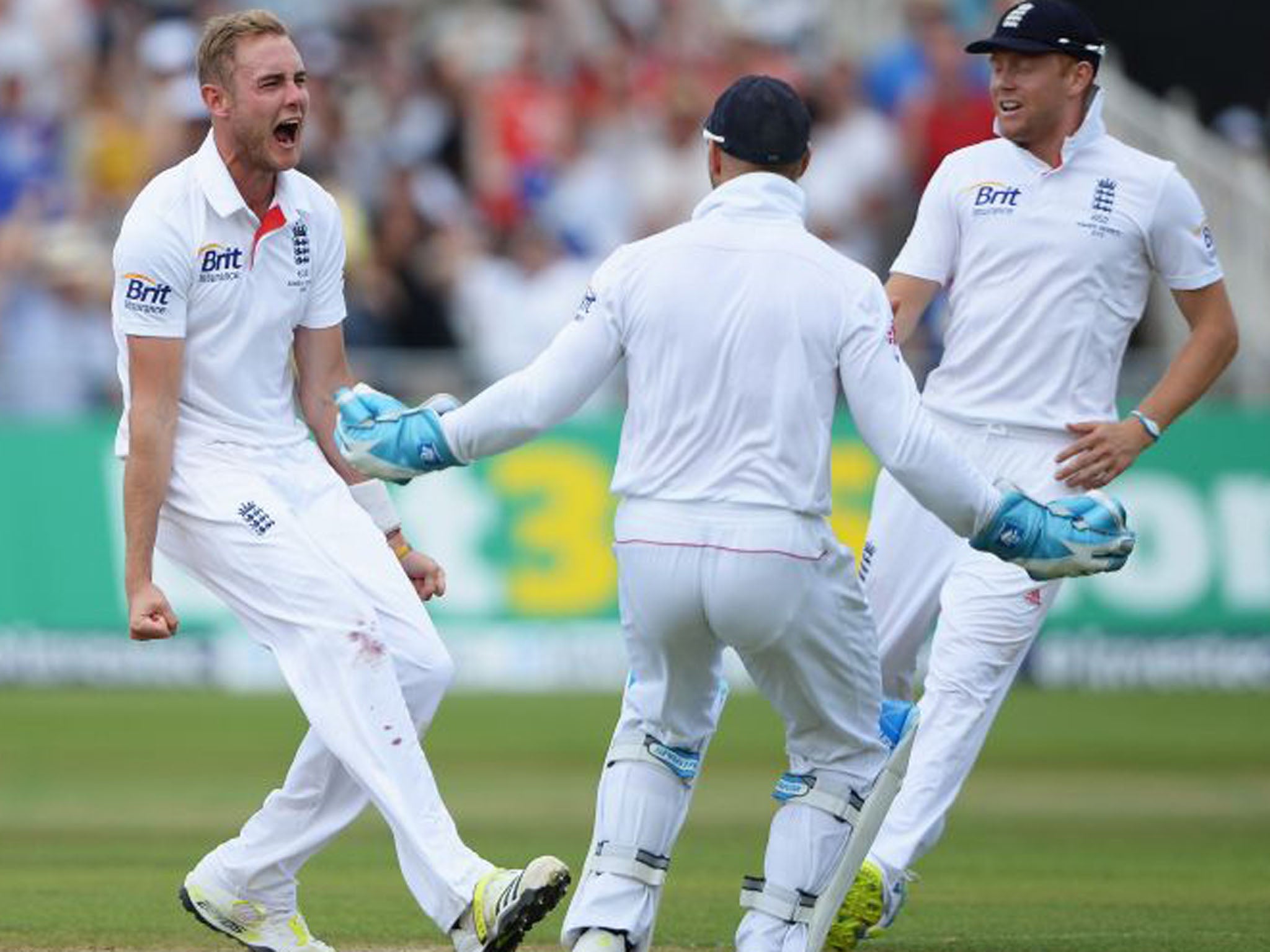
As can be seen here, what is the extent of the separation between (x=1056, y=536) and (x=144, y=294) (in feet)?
8.05

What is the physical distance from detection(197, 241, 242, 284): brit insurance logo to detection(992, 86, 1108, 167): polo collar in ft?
8.59

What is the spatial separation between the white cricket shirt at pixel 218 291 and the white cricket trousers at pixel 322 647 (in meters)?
0.10

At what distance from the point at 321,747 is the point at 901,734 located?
5.17 feet

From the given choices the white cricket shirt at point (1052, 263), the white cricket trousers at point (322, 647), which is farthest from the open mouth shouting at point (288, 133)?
the white cricket shirt at point (1052, 263)

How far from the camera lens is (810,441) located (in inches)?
266

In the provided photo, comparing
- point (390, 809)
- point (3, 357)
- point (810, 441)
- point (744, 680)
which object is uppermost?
point (810, 441)

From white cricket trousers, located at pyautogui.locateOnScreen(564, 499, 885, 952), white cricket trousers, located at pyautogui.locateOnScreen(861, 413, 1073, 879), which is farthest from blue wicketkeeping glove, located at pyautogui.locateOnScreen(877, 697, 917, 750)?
white cricket trousers, located at pyautogui.locateOnScreen(861, 413, 1073, 879)

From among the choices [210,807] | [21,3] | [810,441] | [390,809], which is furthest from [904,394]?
[21,3]

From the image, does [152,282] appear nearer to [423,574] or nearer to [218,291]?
[218,291]

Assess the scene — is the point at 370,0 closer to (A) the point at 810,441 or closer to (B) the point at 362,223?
(B) the point at 362,223

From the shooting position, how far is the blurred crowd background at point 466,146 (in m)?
17.5

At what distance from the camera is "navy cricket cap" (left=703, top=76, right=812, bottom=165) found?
22.3 feet

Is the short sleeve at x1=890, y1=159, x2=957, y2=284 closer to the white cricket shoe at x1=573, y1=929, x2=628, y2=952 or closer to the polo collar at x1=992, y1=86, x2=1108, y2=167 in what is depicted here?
the polo collar at x1=992, y1=86, x2=1108, y2=167

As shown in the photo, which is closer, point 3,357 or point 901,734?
point 901,734
